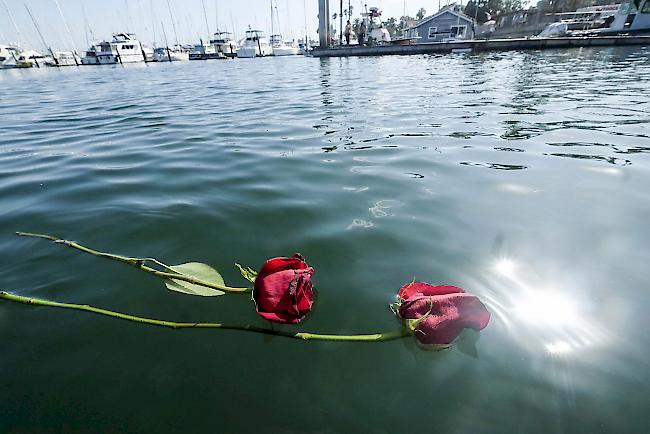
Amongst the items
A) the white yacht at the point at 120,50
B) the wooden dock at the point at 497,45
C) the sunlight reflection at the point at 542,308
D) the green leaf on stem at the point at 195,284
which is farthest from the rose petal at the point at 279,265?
the white yacht at the point at 120,50

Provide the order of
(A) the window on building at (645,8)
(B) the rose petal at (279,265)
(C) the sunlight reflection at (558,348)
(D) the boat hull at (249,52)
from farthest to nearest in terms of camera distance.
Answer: (D) the boat hull at (249,52), (A) the window on building at (645,8), (C) the sunlight reflection at (558,348), (B) the rose petal at (279,265)

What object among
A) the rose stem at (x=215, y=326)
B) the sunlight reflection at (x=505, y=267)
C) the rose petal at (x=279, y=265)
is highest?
the rose petal at (x=279, y=265)

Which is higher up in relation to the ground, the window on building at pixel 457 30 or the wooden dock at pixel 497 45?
the window on building at pixel 457 30

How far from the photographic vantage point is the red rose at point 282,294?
134cm

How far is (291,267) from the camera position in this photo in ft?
4.78

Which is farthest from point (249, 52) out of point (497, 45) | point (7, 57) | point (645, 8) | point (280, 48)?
point (645, 8)

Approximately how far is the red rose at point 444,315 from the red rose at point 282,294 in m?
0.47

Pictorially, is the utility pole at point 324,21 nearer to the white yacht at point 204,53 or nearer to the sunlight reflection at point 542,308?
the white yacht at point 204,53

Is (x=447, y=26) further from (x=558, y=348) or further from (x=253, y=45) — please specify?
(x=558, y=348)

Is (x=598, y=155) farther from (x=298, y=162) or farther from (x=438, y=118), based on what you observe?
(x=298, y=162)

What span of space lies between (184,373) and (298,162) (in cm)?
322

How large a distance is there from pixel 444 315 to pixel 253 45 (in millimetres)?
84285

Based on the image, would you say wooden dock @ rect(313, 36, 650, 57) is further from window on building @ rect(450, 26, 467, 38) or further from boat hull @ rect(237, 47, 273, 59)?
boat hull @ rect(237, 47, 273, 59)

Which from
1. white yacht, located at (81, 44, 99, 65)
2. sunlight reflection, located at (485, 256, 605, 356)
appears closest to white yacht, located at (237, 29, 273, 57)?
white yacht, located at (81, 44, 99, 65)
